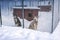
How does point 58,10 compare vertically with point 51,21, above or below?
above

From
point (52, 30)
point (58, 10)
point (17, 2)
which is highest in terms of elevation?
point (17, 2)

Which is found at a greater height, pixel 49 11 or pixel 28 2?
pixel 28 2

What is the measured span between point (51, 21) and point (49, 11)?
0.36ft

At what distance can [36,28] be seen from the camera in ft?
3.61

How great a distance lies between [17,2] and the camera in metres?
1.17

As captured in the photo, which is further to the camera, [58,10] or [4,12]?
[4,12]

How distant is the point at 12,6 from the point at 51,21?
0.49 metres

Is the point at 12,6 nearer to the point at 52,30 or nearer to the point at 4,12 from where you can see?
the point at 4,12

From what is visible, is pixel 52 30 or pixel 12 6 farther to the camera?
pixel 12 6

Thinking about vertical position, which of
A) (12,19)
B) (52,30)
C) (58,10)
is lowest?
(52,30)

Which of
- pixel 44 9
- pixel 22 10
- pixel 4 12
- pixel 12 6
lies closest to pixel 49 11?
pixel 44 9

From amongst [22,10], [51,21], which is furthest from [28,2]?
[51,21]

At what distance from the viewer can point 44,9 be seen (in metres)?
1.06

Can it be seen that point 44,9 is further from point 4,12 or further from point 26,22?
point 4,12
